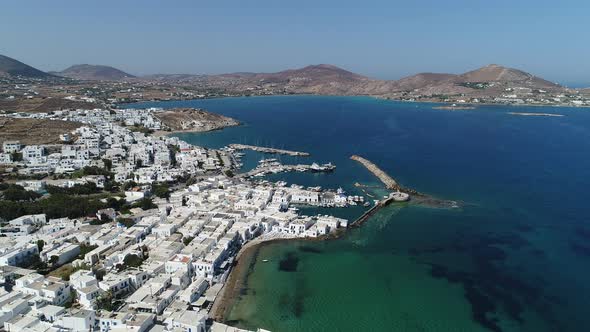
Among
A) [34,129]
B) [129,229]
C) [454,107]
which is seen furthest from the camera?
[454,107]

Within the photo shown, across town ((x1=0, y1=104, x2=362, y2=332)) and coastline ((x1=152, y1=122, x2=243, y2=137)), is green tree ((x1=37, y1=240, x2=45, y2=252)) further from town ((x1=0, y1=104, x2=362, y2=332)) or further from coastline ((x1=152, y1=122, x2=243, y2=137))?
coastline ((x1=152, y1=122, x2=243, y2=137))

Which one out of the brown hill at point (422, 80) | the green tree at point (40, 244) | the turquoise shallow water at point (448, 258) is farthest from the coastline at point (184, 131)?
the brown hill at point (422, 80)

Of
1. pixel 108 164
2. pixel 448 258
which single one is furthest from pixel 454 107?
pixel 108 164

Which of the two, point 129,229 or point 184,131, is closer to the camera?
point 129,229

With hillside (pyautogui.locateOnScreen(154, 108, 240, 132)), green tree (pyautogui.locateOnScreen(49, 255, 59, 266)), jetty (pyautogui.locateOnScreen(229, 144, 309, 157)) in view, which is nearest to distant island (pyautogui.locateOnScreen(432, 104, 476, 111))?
hillside (pyautogui.locateOnScreen(154, 108, 240, 132))

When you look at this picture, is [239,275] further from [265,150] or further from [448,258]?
[265,150]

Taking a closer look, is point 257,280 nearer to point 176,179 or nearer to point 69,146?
point 176,179

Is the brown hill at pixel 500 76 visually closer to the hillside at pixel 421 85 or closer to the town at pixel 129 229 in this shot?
the hillside at pixel 421 85
